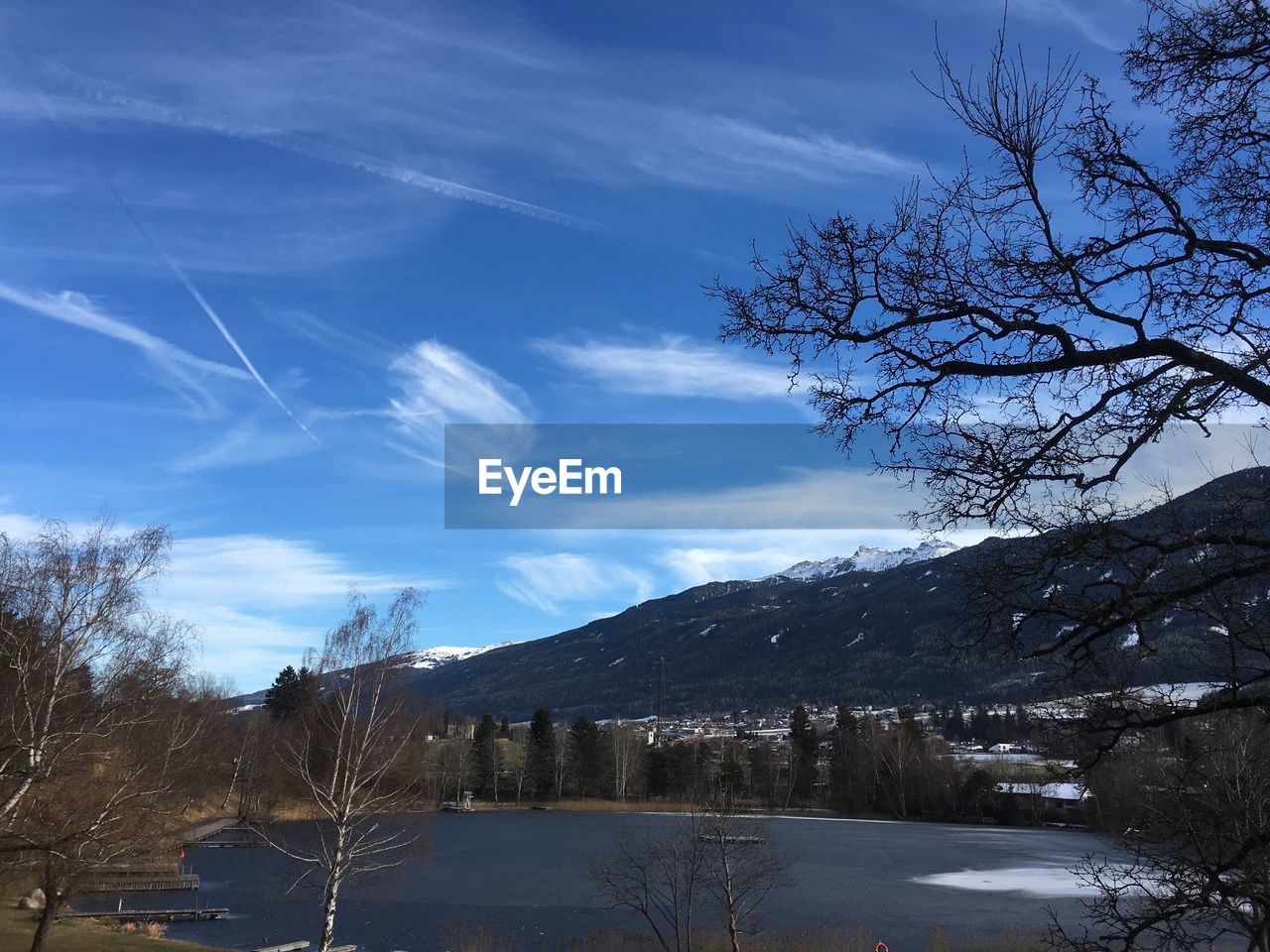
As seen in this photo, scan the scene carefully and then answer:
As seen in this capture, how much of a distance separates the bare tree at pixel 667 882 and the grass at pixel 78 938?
1032 cm

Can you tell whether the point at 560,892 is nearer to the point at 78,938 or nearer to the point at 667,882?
the point at 667,882

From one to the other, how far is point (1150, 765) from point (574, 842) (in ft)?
141

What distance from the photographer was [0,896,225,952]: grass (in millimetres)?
18859

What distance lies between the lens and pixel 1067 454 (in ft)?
10.8

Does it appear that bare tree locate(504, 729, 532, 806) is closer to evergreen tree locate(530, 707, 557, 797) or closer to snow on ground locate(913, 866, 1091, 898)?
evergreen tree locate(530, 707, 557, 797)

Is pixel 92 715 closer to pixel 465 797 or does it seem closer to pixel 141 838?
pixel 141 838

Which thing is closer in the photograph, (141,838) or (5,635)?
(5,635)

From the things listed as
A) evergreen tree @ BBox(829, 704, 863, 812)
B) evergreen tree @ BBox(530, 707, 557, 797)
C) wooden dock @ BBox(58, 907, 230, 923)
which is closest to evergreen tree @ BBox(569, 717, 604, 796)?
evergreen tree @ BBox(530, 707, 557, 797)

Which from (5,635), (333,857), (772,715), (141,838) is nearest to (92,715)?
(5,635)

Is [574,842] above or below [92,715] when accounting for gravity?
Result: below

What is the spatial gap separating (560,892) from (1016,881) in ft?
61.1

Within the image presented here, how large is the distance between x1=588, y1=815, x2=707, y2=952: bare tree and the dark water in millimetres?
1177

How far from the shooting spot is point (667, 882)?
22859mm

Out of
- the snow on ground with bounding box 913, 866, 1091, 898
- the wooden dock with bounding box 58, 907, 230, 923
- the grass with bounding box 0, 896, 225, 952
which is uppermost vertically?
the grass with bounding box 0, 896, 225, 952
